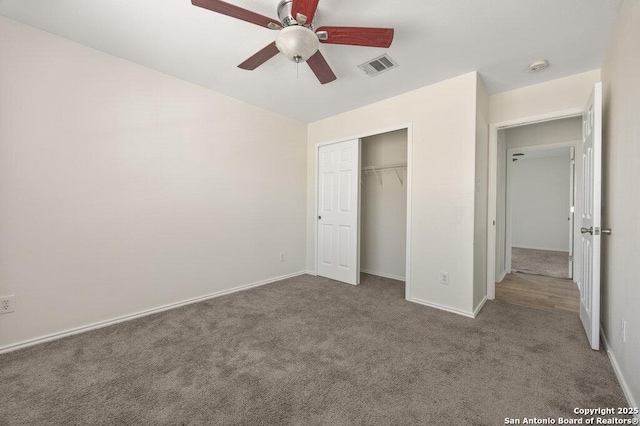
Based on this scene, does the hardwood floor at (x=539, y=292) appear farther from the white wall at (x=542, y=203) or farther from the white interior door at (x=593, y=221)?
the white wall at (x=542, y=203)

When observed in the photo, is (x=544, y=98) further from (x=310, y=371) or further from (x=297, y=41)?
(x=310, y=371)

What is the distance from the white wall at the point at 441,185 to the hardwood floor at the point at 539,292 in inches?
38.1

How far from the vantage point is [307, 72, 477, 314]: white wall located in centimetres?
268

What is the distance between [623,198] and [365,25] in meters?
2.09

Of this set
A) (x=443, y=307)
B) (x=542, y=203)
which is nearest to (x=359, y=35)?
(x=443, y=307)

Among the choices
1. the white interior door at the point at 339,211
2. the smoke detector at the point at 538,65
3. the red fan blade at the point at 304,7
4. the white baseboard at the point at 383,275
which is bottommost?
the white baseboard at the point at 383,275

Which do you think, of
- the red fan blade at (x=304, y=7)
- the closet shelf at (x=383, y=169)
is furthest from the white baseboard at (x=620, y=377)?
the red fan blade at (x=304, y=7)

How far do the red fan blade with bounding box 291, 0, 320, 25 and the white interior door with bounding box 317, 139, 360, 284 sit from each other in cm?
222

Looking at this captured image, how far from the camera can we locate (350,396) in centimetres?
151

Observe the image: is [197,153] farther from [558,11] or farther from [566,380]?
[566,380]

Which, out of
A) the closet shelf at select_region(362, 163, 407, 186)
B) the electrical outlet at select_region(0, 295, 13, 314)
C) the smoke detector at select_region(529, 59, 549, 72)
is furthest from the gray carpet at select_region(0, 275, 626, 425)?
the smoke detector at select_region(529, 59, 549, 72)

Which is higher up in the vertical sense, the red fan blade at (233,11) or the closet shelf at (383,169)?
the red fan blade at (233,11)

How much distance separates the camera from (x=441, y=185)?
113 inches

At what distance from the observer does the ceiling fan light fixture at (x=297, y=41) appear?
1.59m
